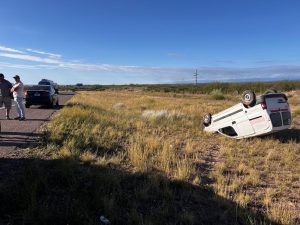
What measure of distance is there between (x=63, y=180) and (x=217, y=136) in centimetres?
734

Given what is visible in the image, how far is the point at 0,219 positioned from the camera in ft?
15.8

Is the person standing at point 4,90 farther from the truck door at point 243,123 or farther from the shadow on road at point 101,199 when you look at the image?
the truck door at point 243,123

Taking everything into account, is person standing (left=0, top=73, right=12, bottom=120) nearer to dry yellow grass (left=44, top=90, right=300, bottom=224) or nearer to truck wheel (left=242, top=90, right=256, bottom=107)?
dry yellow grass (left=44, top=90, right=300, bottom=224)

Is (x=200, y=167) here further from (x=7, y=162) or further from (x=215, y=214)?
(x=7, y=162)

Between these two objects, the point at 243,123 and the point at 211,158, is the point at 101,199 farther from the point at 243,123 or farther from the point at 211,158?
the point at 243,123

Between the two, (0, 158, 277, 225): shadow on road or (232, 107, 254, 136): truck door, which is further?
(232, 107, 254, 136): truck door

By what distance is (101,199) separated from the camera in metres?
5.56

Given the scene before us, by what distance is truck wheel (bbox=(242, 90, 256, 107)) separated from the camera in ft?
33.9

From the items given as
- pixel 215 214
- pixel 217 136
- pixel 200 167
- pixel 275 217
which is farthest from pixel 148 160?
pixel 217 136

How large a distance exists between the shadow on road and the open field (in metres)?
0.01

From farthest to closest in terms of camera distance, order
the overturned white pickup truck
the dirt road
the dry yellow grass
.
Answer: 1. the overturned white pickup truck
2. the dirt road
3. the dry yellow grass

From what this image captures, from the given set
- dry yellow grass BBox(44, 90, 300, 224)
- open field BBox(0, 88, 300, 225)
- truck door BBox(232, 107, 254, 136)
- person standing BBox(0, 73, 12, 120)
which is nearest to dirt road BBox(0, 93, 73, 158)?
open field BBox(0, 88, 300, 225)

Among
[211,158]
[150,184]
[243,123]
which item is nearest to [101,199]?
[150,184]

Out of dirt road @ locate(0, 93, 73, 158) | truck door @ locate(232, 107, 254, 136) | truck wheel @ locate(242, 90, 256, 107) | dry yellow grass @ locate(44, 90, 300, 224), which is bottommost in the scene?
dry yellow grass @ locate(44, 90, 300, 224)
